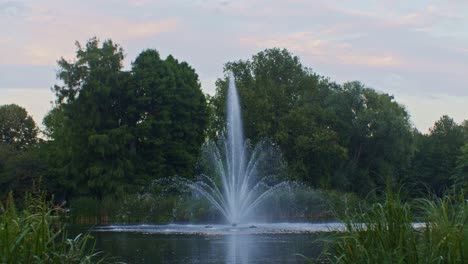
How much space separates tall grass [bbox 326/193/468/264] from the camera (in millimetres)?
7934

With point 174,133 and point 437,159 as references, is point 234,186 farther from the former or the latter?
point 437,159

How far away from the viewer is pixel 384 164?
194ft

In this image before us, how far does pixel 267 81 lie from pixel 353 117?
7.70 metres

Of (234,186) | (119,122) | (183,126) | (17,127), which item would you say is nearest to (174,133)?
(183,126)

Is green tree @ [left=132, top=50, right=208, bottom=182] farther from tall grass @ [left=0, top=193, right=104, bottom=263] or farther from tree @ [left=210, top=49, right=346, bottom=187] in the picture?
tall grass @ [left=0, top=193, right=104, bottom=263]

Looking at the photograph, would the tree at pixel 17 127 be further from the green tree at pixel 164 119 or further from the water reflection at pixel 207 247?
the water reflection at pixel 207 247

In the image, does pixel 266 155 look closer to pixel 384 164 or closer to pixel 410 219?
pixel 384 164

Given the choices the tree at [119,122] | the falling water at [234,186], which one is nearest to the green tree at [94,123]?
the tree at [119,122]

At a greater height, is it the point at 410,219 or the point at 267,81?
the point at 267,81

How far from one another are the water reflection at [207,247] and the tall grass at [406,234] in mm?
9188

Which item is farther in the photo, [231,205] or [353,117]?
[353,117]

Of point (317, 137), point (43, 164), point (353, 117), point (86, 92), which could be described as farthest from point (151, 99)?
point (353, 117)

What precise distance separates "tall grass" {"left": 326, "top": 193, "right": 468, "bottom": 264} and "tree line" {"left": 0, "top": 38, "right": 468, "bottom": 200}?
39.6m

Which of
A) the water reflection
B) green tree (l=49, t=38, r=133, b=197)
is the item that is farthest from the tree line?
the water reflection
